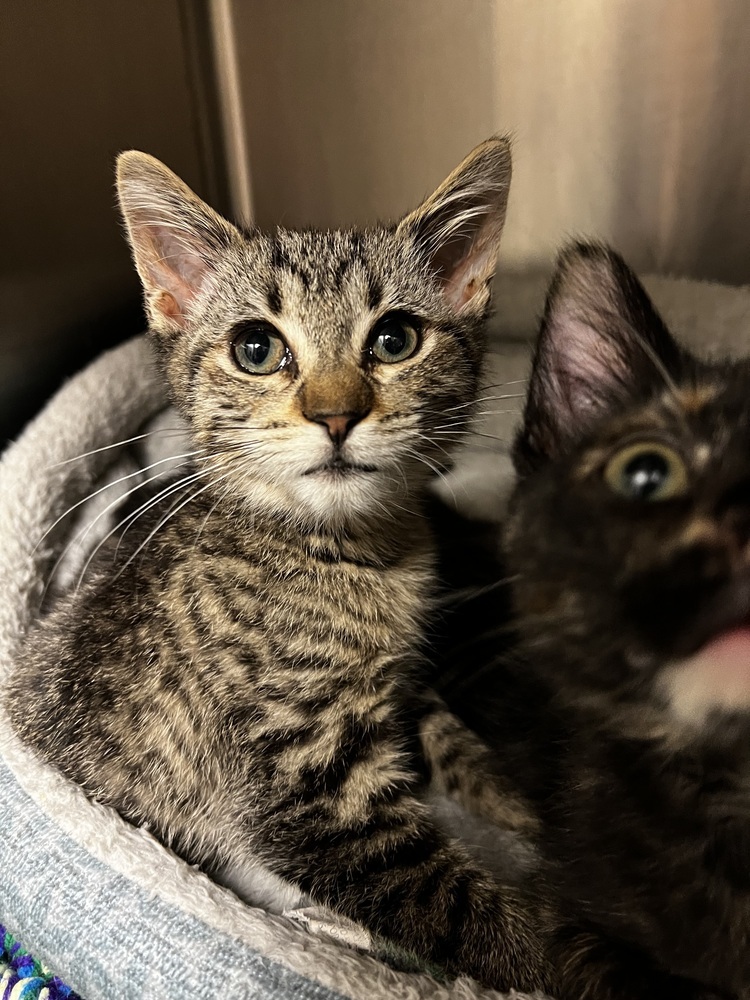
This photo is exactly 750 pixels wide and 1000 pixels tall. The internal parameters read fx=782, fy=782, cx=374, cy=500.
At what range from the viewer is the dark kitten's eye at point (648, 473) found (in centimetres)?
62

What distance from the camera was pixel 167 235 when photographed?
43.4 inches

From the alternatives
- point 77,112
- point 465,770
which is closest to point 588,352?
point 465,770

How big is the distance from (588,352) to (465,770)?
0.61 meters

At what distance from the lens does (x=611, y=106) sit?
5.45 ft

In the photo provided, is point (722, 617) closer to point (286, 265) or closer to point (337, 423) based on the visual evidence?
point (337, 423)

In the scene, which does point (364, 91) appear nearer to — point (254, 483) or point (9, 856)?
point (254, 483)

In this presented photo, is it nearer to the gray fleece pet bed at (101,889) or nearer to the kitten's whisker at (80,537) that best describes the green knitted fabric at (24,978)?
the gray fleece pet bed at (101,889)

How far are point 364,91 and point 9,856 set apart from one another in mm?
1669

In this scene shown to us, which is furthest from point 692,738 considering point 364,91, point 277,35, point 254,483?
point 277,35

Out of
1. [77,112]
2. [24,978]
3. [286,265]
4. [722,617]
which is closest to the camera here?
[722,617]

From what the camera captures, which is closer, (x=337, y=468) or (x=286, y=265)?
Result: (x=337, y=468)

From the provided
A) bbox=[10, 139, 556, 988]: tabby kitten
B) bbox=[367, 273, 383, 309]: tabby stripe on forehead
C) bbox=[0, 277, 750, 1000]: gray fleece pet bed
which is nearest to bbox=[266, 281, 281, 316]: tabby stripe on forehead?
bbox=[10, 139, 556, 988]: tabby kitten

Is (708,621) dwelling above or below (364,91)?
below

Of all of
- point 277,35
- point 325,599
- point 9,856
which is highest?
point 277,35
